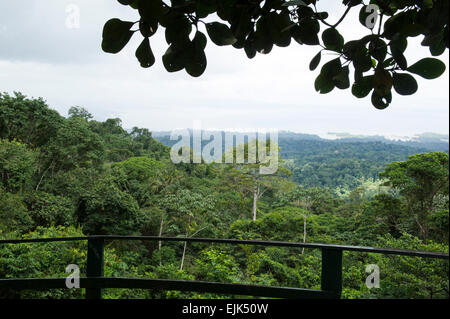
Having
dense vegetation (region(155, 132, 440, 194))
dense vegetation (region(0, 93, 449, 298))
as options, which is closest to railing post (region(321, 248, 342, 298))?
dense vegetation (region(0, 93, 449, 298))

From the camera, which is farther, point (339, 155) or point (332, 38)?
point (339, 155)

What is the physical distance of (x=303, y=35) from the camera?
521mm

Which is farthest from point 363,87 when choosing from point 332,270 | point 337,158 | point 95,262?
point 337,158

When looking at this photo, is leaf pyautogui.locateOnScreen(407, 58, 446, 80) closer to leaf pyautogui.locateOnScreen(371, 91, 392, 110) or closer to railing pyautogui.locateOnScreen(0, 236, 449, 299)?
leaf pyautogui.locateOnScreen(371, 91, 392, 110)

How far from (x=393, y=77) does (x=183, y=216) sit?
1358cm

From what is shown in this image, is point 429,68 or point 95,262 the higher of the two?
point 429,68

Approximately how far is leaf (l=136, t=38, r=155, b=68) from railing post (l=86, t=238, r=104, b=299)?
0.94 m

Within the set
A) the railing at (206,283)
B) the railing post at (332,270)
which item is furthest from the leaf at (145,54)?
the railing post at (332,270)

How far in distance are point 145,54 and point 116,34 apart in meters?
0.06

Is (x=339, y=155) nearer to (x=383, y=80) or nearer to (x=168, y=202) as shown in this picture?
(x=168, y=202)

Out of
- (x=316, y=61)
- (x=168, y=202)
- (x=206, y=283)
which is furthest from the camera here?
(x=168, y=202)

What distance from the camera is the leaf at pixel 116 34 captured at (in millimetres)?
395

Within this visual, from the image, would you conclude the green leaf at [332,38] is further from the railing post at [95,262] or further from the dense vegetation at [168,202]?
the dense vegetation at [168,202]
